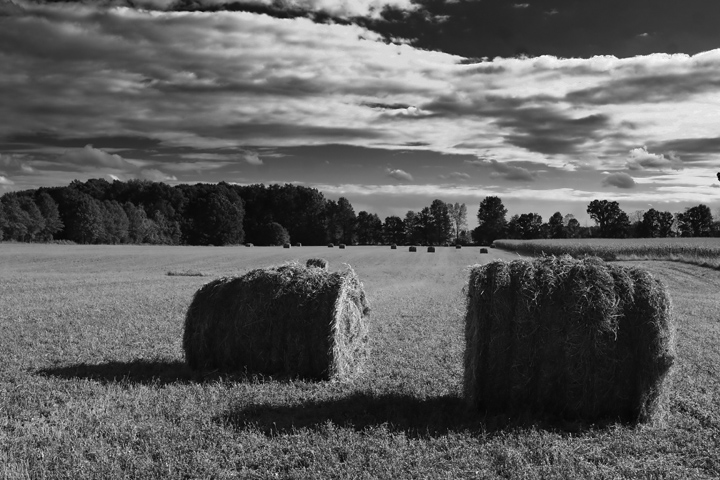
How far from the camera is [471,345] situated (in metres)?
8.05

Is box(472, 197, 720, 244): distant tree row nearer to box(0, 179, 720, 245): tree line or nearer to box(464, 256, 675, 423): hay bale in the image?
box(0, 179, 720, 245): tree line

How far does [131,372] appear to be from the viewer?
32.8 feet

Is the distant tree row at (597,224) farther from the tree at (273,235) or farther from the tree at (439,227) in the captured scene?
the tree at (273,235)

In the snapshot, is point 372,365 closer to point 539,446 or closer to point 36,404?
point 539,446

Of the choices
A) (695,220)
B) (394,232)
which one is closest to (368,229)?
(394,232)

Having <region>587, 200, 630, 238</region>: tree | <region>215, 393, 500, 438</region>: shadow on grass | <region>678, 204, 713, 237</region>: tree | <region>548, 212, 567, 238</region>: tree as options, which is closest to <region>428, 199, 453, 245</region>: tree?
<region>548, 212, 567, 238</region>: tree

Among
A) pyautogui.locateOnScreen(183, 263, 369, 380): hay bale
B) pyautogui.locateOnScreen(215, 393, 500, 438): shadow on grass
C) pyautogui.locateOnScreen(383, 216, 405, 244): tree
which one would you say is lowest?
pyautogui.locateOnScreen(215, 393, 500, 438): shadow on grass

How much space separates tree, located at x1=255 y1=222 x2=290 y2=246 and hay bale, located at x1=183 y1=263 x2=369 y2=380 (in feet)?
351

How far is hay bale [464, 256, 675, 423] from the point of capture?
7602 mm

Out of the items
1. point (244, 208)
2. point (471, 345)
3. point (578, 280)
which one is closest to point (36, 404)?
point (471, 345)

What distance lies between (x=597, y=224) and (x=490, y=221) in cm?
2530

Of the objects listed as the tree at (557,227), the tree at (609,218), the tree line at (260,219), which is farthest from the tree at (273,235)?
the tree at (609,218)

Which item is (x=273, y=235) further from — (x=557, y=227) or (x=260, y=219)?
(x=557, y=227)

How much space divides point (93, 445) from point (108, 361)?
4747 millimetres
